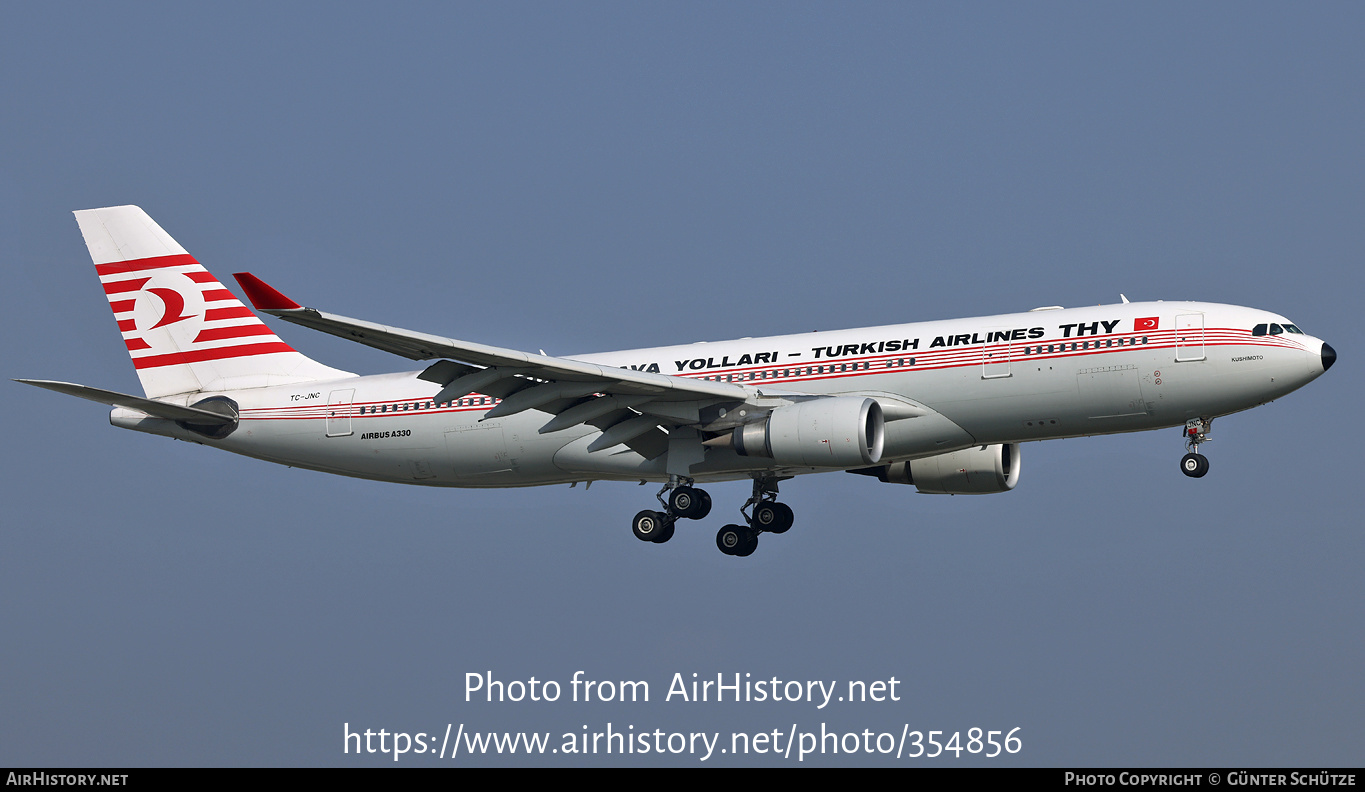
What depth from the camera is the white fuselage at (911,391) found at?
106ft

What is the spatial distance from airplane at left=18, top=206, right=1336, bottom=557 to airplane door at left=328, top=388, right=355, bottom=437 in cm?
5

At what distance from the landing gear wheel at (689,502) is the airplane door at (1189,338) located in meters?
11.4

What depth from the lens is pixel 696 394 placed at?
3391 cm

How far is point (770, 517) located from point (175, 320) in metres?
17.2

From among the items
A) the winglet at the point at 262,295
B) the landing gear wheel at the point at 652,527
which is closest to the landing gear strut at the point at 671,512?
the landing gear wheel at the point at 652,527

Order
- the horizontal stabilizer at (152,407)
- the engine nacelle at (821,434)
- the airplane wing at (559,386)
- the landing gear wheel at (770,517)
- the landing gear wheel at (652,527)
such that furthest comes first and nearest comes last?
the landing gear wheel at (770,517)
the landing gear wheel at (652,527)
the horizontal stabilizer at (152,407)
the engine nacelle at (821,434)
the airplane wing at (559,386)

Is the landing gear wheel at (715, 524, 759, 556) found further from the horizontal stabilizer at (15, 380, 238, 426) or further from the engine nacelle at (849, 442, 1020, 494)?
the horizontal stabilizer at (15, 380, 238, 426)

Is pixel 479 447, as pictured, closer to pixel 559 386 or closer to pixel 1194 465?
pixel 559 386

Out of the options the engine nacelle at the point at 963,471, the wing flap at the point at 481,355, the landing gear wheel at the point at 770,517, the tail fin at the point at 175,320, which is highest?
the tail fin at the point at 175,320

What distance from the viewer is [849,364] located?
1367 inches

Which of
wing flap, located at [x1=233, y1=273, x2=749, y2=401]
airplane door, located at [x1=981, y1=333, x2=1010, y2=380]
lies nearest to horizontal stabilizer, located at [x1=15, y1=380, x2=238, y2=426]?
wing flap, located at [x1=233, y1=273, x2=749, y2=401]

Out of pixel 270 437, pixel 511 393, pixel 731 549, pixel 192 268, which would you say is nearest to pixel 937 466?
pixel 731 549

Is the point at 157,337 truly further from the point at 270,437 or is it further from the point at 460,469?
the point at 460,469

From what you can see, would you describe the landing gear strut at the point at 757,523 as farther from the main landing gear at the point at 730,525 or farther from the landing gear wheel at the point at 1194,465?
the landing gear wheel at the point at 1194,465
